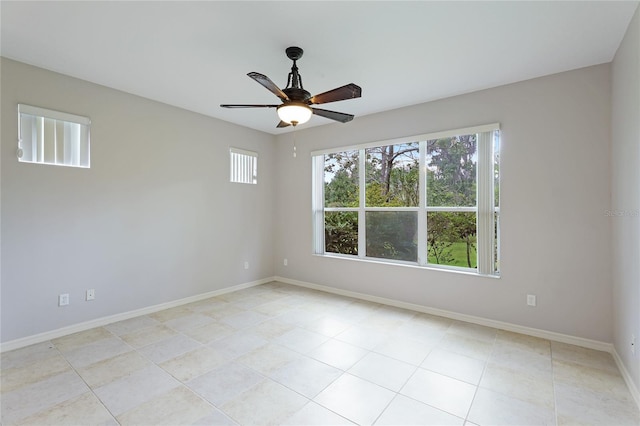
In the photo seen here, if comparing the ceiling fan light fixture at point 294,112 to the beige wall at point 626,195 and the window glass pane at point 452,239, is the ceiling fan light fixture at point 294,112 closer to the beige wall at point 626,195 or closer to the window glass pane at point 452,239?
the window glass pane at point 452,239

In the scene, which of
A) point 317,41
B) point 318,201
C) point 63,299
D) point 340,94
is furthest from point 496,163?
point 63,299

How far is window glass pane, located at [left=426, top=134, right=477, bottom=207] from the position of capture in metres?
3.63

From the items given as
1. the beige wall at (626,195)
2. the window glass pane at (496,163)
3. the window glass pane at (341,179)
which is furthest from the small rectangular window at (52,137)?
the beige wall at (626,195)

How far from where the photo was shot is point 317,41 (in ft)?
8.13

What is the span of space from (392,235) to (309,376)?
245cm

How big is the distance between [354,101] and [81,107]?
3.15 metres

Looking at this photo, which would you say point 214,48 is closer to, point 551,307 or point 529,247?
point 529,247

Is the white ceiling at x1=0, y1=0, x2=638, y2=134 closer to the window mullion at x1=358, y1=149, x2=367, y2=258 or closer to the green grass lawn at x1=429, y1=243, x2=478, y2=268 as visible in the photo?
the window mullion at x1=358, y1=149, x2=367, y2=258

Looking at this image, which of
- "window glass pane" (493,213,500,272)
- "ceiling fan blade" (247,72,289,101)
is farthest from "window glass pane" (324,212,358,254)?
"ceiling fan blade" (247,72,289,101)

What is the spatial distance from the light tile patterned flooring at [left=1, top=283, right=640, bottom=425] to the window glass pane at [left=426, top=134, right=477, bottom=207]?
151cm

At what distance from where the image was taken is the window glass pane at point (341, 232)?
15.7 feet

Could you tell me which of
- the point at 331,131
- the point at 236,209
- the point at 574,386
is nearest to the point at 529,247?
the point at 574,386

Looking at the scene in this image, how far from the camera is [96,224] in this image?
11.1 ft

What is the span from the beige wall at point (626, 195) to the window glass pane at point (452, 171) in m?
1.24
